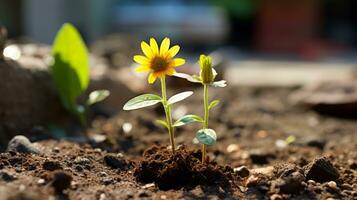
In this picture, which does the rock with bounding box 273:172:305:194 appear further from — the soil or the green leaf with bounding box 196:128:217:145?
the green leaf with bounding box 196:128:217:145

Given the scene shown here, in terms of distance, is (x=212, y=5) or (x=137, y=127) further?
(x=212, y=5)

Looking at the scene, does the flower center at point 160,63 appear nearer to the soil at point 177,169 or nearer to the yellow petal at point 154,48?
the yellow petal at point 154,48

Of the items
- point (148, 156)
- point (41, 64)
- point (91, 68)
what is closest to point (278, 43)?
point (91, 68)

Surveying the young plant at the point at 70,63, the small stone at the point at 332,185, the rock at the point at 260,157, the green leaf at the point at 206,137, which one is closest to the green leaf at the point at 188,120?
the green leaf at the point at 206,137

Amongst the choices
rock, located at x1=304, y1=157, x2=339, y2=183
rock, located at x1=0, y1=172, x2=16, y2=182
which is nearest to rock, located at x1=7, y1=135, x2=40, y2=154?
rock, located at x1=0, y1=172, x2=16, y2=182

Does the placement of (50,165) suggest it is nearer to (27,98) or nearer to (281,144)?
(27,98)

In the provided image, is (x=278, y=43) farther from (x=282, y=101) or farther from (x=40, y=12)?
(x=282, y=101)

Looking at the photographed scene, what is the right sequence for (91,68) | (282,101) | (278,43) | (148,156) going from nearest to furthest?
(148,156) < (91,68) < (282,101) < (278,43)

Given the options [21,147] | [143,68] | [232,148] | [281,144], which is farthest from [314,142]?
[21,147]
